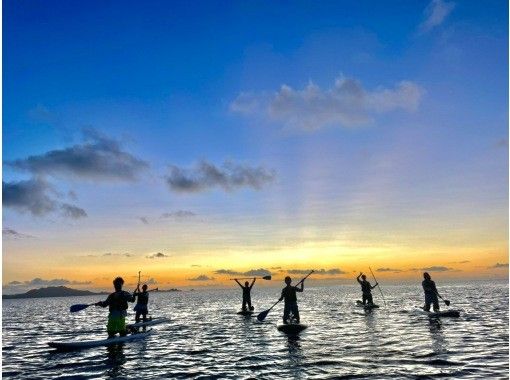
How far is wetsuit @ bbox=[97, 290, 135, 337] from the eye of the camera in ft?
62.3

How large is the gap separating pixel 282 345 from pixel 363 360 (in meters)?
5.41

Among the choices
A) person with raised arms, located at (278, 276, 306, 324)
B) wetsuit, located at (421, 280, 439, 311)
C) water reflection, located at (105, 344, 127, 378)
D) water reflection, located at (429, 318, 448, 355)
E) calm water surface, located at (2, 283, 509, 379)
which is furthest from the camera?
wetsuit, located at (421, 280, 439, 311)

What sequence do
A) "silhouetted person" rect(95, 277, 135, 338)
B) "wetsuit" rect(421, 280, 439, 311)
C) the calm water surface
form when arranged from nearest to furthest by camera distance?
the calm water surface
"silhouetted person" rect(95, 277, 135, 338)
"wetsuit" rect(421, 280, 439, 311)

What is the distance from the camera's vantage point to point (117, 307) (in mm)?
19203

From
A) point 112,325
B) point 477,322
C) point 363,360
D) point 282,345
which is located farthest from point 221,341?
point 477,322

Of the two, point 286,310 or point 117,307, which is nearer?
point 117,307

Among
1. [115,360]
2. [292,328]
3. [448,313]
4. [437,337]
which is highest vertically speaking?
[448,313]

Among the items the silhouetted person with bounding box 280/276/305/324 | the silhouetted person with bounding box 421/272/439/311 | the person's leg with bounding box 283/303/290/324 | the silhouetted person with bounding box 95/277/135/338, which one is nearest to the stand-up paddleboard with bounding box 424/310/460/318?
the silhouetted person with bounding box 421/272/439/311

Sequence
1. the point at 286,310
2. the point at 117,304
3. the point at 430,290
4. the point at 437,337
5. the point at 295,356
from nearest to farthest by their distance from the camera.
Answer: the point at 295,356, the point at 117,304, the point at 437,337, the point at 286,310, the point at 430,290

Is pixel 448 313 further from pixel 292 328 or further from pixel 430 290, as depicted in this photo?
pixel 292 328

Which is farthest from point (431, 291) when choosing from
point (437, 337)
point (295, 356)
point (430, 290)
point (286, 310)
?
point (295, 356)

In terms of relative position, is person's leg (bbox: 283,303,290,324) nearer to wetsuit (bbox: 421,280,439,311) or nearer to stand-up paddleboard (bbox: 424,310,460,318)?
wetsuit (bbox: 421,280,439,311)

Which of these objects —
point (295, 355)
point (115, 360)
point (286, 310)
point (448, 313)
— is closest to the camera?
point (295, 355)

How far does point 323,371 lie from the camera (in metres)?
14.0
